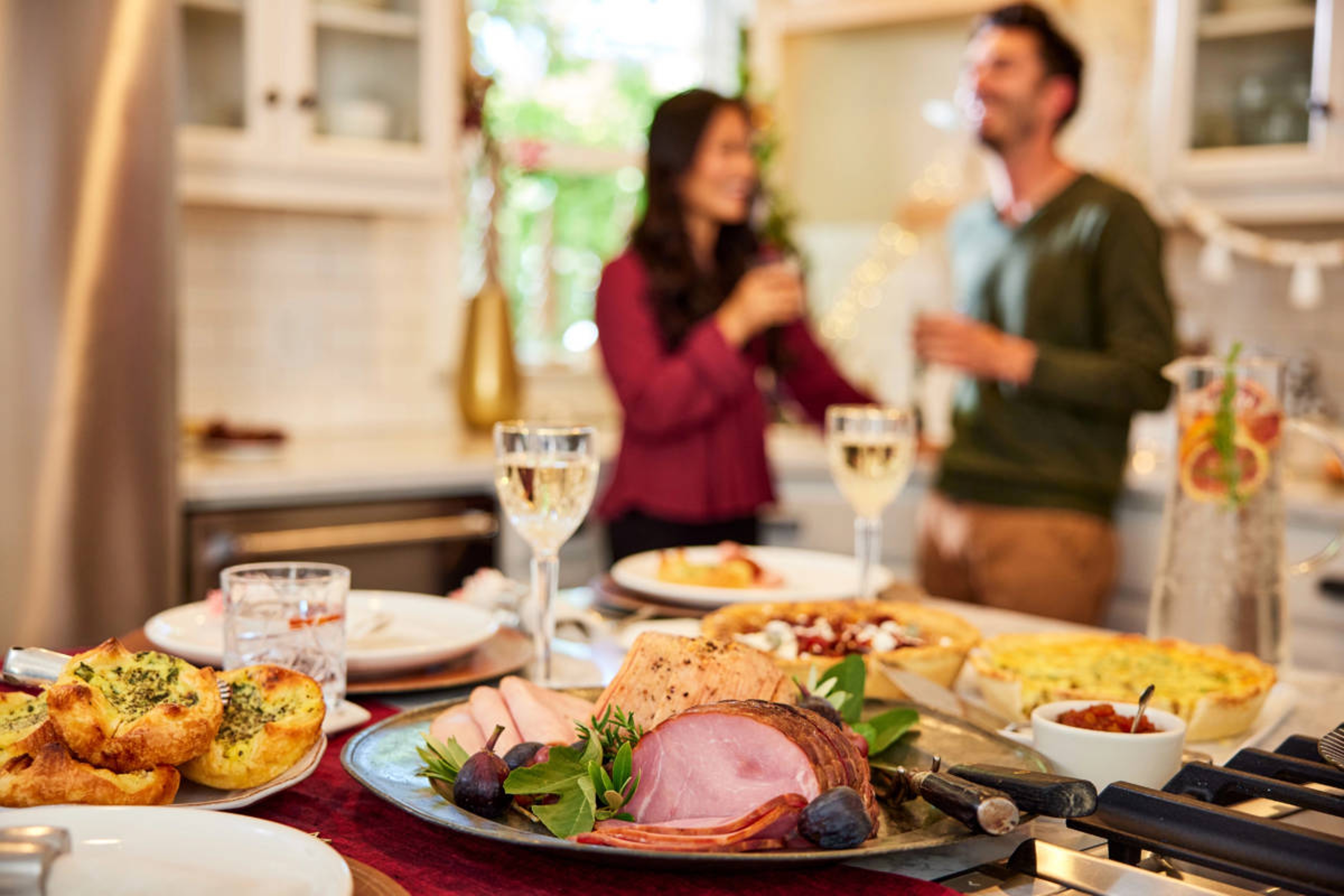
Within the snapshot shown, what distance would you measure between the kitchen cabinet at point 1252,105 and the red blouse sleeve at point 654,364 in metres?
1.41

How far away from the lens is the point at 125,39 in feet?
8.40

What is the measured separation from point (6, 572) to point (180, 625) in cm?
138

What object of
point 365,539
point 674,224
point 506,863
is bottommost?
point 365,539

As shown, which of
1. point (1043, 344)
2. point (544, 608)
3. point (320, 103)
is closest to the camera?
point (544, 608)

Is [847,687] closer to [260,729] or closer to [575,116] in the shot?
[260,729]

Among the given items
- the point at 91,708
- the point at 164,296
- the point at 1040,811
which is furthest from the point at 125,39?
the point at 1040,811

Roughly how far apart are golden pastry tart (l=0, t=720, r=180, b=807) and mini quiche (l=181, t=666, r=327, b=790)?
0.17 feet

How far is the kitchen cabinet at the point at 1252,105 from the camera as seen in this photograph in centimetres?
312

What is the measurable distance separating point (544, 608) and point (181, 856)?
1.73 feet

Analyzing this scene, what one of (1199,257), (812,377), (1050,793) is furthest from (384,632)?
(1199,257)

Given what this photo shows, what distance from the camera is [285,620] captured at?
3.46 feet

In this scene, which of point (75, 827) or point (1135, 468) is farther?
point (1135, 468)

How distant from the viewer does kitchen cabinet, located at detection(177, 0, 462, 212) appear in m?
3.03

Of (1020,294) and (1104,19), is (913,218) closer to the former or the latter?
(1104,19)
